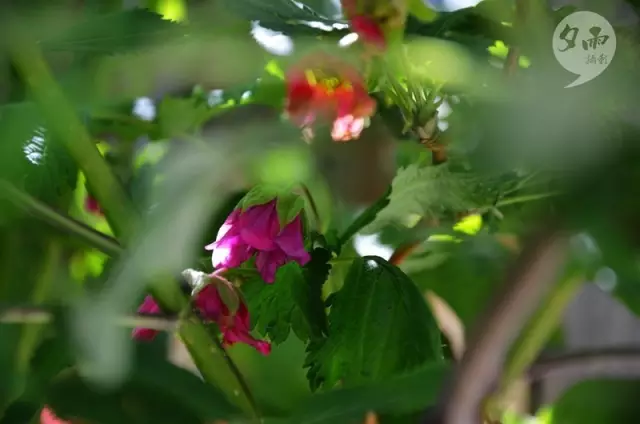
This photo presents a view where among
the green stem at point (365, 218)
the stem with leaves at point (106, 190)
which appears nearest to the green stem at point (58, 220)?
the stem with leaves at point (106, 190)

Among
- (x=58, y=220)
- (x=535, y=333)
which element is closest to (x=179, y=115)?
(x=58, y=220)

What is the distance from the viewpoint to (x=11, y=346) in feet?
0.89

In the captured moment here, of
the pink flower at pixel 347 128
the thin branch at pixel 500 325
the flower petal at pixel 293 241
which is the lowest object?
the flower petal at pixel 293 241

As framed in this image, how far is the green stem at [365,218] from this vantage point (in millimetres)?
281

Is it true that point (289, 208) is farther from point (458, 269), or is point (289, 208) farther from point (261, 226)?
point (458, 269)

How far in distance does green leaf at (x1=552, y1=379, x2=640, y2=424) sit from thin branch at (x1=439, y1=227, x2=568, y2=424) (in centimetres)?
14

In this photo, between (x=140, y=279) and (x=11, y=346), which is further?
(x=11, y=346)

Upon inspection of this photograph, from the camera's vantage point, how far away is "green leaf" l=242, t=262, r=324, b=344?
292 mm

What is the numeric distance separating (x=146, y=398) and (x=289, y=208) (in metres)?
0.09

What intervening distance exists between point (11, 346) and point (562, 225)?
0.23 metres

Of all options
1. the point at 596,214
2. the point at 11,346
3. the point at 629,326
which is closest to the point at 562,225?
the point at 596,214

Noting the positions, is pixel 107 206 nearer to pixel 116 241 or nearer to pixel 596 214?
pixel 116 241

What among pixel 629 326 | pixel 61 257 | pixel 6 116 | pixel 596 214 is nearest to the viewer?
pixel 596 214

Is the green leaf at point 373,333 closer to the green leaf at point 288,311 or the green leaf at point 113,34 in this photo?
the green leaf at point 288,311
